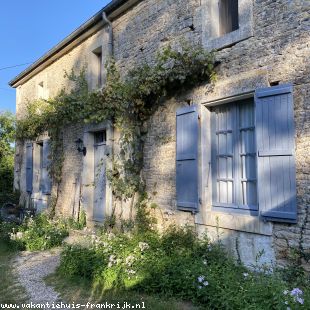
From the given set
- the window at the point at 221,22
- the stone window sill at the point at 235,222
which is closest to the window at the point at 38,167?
the stone window sill at the point at 235,222

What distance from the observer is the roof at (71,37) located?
25.3ft

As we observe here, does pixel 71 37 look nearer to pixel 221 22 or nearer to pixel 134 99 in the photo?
pixel 134 99

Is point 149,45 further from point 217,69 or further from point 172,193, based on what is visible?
point 172,193

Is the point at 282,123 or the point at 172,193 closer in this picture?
the point at 282,123

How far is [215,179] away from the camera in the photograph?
5523mm

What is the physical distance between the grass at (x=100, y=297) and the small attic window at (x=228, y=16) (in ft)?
13.3

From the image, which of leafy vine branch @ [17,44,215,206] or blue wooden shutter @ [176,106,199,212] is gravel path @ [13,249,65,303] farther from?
blue wooden shutter @ [176,106,199,212]

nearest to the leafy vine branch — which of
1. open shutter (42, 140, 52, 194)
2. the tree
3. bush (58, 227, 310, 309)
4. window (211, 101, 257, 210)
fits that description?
window (211, 101, 257, 210)

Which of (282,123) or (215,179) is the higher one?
(282,123)

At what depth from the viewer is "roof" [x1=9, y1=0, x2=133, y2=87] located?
25.3 feet

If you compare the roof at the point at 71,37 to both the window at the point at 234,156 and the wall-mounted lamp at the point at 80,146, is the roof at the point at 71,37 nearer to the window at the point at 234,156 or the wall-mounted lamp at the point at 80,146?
the wall-mounted lamp at the point at 80,146

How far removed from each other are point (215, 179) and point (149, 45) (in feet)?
10.2

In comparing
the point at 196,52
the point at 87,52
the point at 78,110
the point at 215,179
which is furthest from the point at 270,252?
the point at 87,52

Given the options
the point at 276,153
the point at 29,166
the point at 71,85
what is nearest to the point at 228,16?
the point at 276,153
